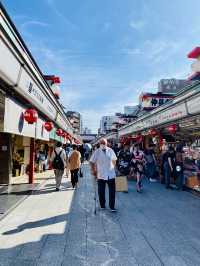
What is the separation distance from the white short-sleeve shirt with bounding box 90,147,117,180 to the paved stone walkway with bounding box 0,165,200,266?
3.11 ft

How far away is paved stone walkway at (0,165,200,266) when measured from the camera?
11.8 feet

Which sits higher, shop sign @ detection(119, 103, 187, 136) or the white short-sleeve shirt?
shop sign @ detection(119, 103, 187, 136)

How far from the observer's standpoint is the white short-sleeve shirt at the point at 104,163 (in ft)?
20.4

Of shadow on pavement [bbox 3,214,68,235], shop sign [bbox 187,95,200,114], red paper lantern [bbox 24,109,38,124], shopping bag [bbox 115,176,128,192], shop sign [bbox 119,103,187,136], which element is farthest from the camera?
shop sign [bbox 119,103,187,136]

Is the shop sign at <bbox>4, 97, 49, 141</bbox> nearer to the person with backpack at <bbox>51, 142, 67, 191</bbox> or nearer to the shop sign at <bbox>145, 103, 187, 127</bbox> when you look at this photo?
the person with backpack at <bbox>51, 142, 67, 191</bbox>

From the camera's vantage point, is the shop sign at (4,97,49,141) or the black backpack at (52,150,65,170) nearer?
the shop sign at (4,97,49,141)

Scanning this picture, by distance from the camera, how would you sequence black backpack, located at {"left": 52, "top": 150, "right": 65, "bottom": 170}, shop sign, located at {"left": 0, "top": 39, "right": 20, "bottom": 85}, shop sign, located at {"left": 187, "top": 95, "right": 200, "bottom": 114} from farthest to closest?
black backpack, located at {"left": 52, "top": 150, "right": 65, "bottom": 170}
shop sign, located at {"left": 187, "top": 95, "right": 200, "bottom": 114}
shop sign, located at {"left": 0, "top": 39, "right": 20, "bottom": 85}

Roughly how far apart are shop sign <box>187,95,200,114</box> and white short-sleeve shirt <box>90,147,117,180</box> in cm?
333

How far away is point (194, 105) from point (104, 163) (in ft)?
12.3

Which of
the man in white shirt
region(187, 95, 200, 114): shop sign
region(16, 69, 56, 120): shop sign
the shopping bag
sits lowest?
the shopping bag

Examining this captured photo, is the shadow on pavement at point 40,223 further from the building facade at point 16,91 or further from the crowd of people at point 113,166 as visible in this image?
the building facade at point 16,91

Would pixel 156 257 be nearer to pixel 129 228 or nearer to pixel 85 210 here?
pixel 129 228

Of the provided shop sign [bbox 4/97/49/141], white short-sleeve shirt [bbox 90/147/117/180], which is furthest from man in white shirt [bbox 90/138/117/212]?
shop sign [bbox 4/97/49/141]

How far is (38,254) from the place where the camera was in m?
3.70
